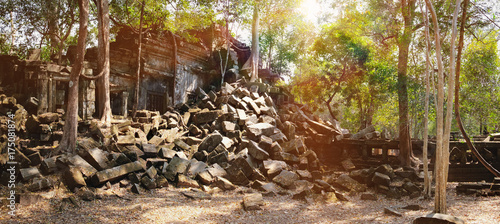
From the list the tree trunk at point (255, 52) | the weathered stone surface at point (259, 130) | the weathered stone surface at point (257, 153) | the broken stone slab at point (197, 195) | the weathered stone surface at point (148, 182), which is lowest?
the broken stone slab at point (197, 195)

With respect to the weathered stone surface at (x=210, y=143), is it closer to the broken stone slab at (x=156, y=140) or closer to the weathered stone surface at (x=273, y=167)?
the broken stone slab at (x=156, y=140)

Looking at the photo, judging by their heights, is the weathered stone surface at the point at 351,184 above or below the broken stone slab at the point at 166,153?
below

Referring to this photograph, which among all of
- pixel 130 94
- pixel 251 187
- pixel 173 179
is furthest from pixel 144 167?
pixel 130 94

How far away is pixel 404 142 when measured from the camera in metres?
11.5

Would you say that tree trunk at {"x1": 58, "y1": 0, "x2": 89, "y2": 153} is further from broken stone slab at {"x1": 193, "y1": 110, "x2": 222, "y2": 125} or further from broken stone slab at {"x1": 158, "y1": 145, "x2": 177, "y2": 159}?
broken stone slab at {"x1": 193, "y1": 110, "x2": 222, "y2": 125}

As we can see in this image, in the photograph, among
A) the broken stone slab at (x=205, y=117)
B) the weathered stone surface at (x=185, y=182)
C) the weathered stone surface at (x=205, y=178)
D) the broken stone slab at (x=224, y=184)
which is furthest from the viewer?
the broken stone slab at (x=205, y=117)

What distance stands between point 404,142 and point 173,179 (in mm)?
8498

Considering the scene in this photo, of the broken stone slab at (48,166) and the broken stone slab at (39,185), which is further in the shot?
the broken stone slab at (48,166)

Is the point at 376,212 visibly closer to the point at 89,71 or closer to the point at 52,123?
the point at 52,123

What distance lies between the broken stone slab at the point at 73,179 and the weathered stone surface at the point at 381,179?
299 inches

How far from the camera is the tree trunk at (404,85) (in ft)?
34.7

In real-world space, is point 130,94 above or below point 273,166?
above

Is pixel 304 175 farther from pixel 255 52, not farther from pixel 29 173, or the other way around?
pixel 255 52

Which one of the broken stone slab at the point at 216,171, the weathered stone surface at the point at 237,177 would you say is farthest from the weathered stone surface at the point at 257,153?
the broken stone slab at the point at 216,171
